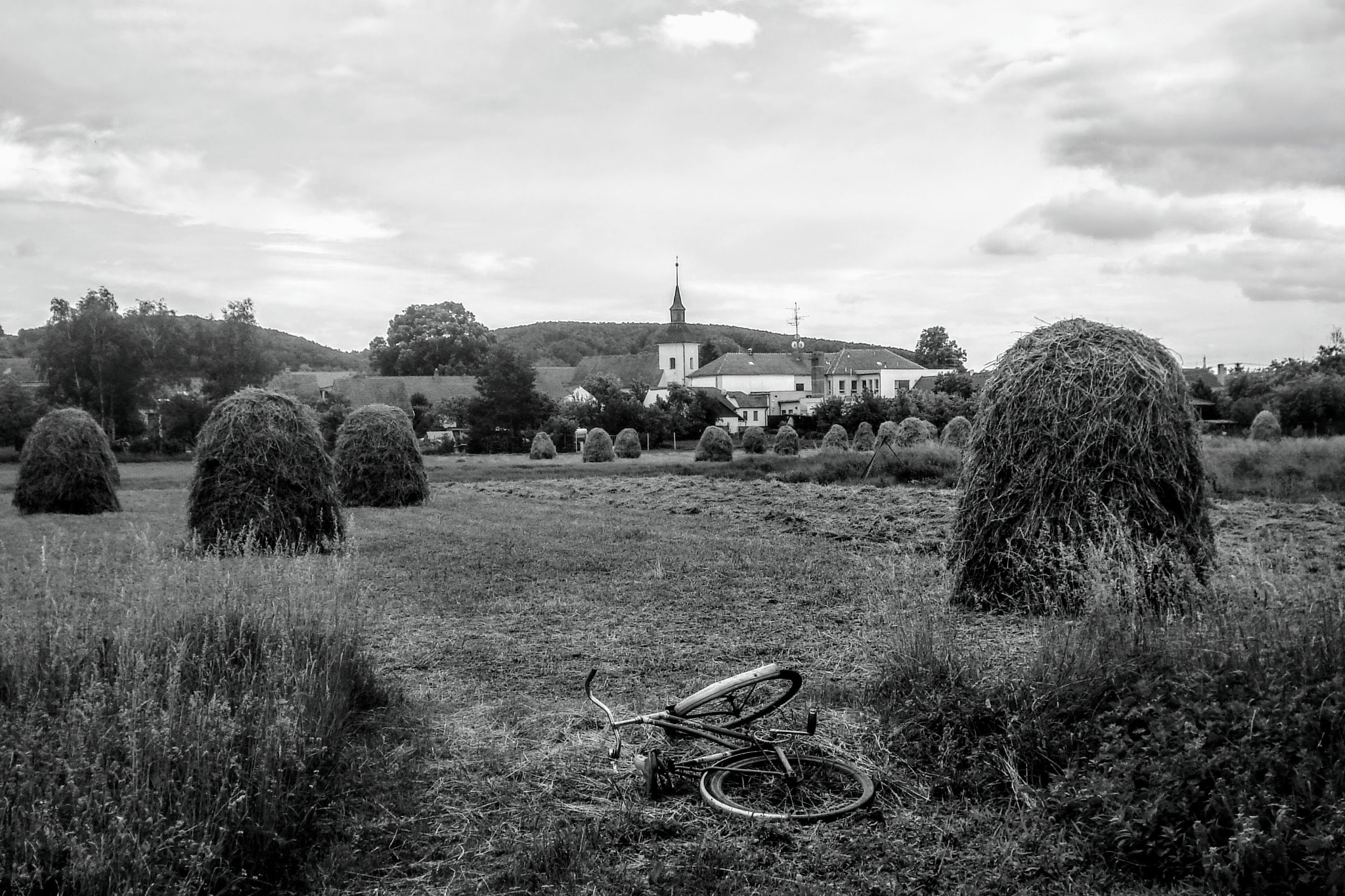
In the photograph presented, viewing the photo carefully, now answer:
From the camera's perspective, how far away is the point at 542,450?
48625 mm

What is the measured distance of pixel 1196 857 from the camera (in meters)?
3.77

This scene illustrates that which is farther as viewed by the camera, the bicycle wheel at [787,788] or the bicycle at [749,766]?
the bicycle at [749,766]

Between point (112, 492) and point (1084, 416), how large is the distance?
69.2 feet

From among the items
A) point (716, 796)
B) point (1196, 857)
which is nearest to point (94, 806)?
point (716, 796)

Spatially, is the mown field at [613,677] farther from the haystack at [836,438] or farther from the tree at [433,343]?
the tree at [433,343]

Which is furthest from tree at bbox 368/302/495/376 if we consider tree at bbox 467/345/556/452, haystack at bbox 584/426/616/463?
haystack at bbox 584/426/616/463

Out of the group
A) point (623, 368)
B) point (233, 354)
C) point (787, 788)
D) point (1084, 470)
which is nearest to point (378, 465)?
point (1084, 470)

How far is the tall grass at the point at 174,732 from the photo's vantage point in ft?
11.9

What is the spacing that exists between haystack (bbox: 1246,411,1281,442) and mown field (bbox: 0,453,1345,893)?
29435 millimetres

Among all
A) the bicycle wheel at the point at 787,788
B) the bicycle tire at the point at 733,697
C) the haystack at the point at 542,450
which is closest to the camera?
the bicycle wheel at the point at 787,788

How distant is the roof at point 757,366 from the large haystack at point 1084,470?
92151mm

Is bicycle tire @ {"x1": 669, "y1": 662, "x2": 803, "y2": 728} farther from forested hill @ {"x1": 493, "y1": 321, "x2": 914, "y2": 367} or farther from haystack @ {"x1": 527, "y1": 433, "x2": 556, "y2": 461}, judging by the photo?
forested hill @ {"x1": 493, "y1": 321, "x2": 914, "y2": 367}

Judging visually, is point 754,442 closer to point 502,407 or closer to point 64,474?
point 502,407

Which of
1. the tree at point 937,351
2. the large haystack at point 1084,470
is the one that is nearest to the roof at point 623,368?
the tree at point 937,351
